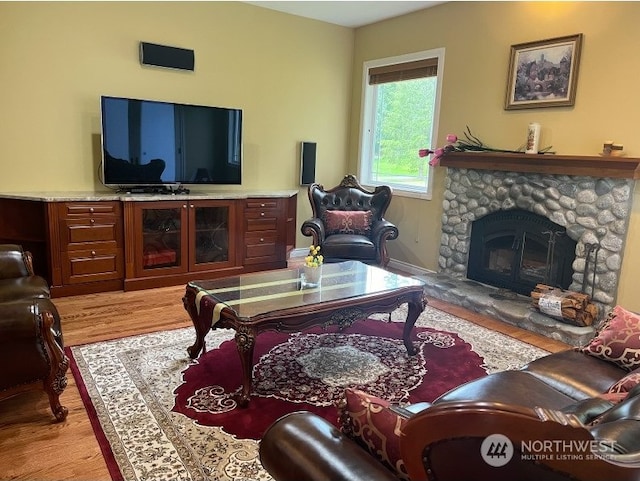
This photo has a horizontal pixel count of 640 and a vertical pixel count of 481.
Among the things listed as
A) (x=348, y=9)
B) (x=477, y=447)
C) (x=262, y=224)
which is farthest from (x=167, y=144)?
(x=477, y=447)

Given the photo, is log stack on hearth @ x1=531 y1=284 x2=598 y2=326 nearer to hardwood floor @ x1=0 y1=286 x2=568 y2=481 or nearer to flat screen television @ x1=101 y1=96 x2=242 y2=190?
hardwood floor @ x1=0 y1=286 x2=568 y2=481

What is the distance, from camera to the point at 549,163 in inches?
158

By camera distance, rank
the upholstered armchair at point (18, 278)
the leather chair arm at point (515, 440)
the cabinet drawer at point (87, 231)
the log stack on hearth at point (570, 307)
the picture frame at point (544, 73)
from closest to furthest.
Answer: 1. the leather chair arm at point (515, 440)
2. the upholstered armchair at point (18, 278)
3. the log stack on hearth at point (570, 307)
4. the picture frame at point (544, 73)
5. the cabinet drawer at point (87, 231)

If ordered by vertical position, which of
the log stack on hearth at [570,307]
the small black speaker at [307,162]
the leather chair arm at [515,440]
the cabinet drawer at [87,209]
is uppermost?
the small black speaker at [307,162]

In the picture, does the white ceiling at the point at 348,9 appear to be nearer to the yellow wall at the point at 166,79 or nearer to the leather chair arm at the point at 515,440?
the yellow wall at the point at 166,79

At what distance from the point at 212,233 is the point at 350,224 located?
144cm

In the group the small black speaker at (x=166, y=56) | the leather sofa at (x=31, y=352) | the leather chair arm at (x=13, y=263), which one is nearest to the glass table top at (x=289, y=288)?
the leather sofa at (x=31, y=352)

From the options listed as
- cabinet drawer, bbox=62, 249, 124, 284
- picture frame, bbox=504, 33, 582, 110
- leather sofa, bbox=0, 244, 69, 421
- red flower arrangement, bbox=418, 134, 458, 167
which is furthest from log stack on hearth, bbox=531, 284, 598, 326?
cabinet drawer, bbox=62, 249, 124, 284

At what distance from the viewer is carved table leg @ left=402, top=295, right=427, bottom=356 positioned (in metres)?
3.20

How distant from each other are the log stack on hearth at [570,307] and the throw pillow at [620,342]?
4.78 ft

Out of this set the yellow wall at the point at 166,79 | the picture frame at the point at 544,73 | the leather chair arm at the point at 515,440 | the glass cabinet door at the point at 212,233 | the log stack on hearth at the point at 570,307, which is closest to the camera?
the leather chair arm at the point at 515,440

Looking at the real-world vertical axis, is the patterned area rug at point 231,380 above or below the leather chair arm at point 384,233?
below

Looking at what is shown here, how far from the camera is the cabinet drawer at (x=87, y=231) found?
414cm

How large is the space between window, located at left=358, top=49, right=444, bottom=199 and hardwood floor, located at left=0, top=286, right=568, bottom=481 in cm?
230
